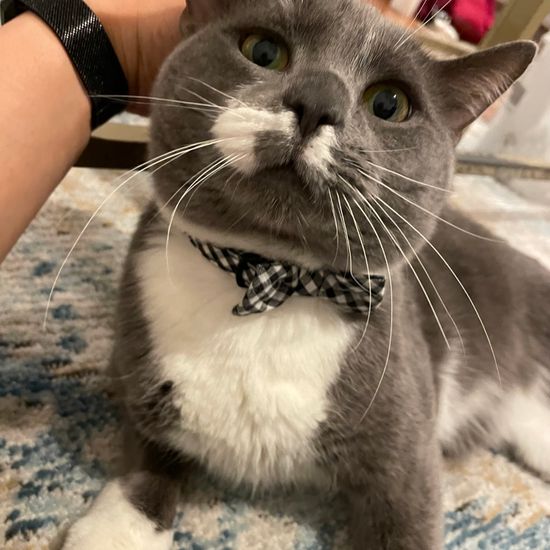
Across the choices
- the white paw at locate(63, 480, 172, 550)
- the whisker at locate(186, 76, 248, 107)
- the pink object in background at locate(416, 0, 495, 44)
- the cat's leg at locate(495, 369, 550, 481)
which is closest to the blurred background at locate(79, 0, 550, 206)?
the pink object in background at locate(416, 0, 495, 44)

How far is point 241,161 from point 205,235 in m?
0.15

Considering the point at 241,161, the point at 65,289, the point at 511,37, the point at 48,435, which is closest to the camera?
the point at 241,161

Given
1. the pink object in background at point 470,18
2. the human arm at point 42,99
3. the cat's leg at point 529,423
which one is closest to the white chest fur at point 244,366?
the human arm at point 42,99

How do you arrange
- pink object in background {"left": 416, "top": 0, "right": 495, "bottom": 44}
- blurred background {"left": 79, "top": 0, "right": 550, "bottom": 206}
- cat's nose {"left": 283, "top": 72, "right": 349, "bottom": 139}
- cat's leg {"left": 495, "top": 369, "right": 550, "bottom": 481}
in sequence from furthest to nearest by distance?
1. pink object in background {"left": 416, "top": 0, "right": 495, "bottom": 44}
2. blurred background {"left": 79, "top": 0, "right": 550, "bottom": 206}
3. cat's leg {"left": 495, "top": 369, "right": 550, "bottom": 481}
4. cat's nose {"left": 283, "top": 72, "right": 349, "bottom": 139}

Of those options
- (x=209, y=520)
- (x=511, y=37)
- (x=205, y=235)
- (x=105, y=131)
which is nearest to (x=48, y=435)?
(x=209, y=520)

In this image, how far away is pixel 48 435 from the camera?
77 cm

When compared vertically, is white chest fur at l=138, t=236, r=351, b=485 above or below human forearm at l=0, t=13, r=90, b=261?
below

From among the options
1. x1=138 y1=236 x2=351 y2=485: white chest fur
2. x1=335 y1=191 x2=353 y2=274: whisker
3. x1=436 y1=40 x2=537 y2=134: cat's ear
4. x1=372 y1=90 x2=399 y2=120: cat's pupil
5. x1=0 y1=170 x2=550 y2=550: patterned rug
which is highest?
x1=436 y1=40 x2=537 y2=134: cat's ear

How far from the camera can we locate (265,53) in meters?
0.61

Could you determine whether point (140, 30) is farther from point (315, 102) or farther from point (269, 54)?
point (315, 102)

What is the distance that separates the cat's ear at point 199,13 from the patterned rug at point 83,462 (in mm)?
500

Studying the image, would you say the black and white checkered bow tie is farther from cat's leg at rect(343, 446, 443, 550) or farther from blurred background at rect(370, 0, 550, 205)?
blurred background at rect(370, 0, 550, 205)

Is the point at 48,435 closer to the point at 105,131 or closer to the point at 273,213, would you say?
the point at 273,213

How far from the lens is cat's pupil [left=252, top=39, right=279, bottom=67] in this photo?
611mm
